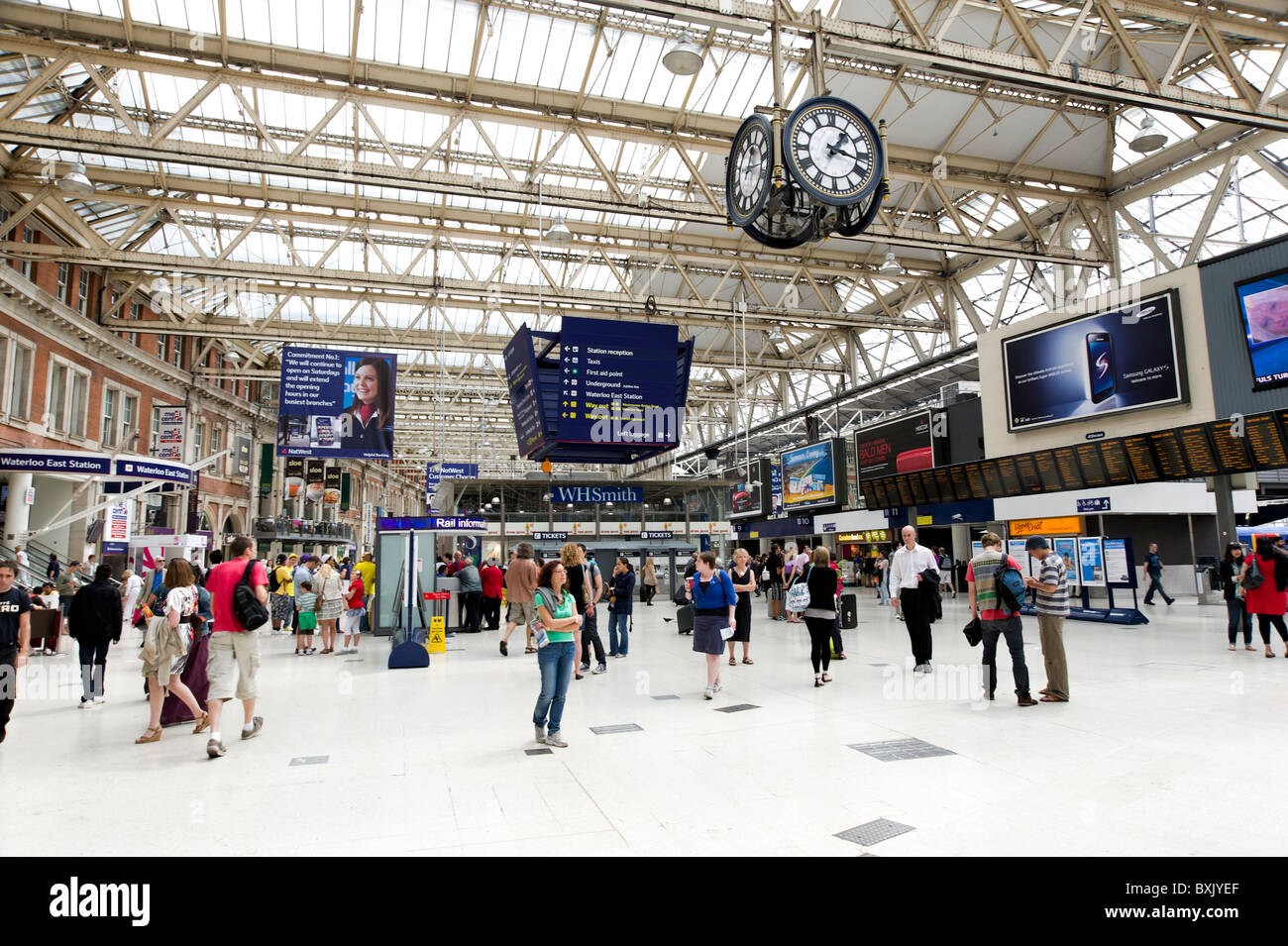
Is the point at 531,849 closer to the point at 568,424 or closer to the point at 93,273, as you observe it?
the point at 568,424

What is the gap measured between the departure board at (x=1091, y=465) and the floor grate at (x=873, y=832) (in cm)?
1478

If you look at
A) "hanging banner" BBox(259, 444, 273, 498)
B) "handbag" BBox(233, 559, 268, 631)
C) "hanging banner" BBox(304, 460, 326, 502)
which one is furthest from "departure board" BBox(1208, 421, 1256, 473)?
"hanging banner" BBox(259, 444, 273, 498)

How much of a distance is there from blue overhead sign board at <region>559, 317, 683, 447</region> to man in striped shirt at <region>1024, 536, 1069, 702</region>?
7584mm

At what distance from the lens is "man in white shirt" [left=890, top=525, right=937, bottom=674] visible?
8.55 m

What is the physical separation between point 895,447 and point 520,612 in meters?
15.8

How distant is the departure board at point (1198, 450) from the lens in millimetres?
13500

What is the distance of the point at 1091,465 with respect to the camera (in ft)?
52.1

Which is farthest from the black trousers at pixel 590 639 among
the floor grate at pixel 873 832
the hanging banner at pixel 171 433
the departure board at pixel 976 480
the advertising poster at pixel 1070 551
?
the hanging banner at pixel 171 433

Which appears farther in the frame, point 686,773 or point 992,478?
point 992,478

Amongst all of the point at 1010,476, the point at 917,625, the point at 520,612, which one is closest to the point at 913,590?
the point at 917,625

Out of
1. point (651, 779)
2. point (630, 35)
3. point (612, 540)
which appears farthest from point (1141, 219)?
point (651, 779)

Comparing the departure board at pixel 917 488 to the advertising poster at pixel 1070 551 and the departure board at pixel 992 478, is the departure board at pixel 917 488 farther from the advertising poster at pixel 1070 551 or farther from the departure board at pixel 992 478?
the advertising poster at pixel 1070 551

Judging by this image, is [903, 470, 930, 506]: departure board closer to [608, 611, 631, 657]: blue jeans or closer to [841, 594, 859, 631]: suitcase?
[841, 594, 859, 631]: suitcase

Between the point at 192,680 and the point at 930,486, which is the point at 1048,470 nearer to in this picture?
the point at 930,486
